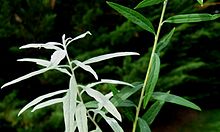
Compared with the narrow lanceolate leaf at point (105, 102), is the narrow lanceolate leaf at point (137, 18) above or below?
above

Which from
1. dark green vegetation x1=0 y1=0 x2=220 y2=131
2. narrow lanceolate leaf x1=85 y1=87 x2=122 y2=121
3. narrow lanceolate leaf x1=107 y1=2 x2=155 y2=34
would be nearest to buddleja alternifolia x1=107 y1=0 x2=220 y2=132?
narrow lanceolate leaf x1=107 y1=2 x2=155 y2=34

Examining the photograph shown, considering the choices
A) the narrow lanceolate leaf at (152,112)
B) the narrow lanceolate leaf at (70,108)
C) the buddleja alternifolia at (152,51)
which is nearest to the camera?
the narrow lanceolate leaf at (70,108)

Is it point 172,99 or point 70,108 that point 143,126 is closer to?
point 172,99

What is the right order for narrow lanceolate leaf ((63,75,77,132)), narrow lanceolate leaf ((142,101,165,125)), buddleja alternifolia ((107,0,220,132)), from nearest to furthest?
narrow lanceolate leaf ((63,75,77,132)) < buddleja alternifolia ((107,0,220,132)) < narrow lanceolate leaf ((142,101,165,125))

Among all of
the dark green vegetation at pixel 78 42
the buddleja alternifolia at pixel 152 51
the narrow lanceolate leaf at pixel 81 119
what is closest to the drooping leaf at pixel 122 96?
the buddleja alternifolia at pixel 152 51

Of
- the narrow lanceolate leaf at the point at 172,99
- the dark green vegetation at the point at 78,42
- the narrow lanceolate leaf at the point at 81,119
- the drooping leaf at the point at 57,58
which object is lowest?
the dark green vegetation at the point at 78,42

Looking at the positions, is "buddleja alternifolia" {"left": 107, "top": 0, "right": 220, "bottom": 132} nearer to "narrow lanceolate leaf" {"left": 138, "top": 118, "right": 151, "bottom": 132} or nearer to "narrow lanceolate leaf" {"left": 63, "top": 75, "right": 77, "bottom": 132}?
"narrow lanceolate leaf" {"left": 138, "top": 118, "right": 151, "bottom": 132}

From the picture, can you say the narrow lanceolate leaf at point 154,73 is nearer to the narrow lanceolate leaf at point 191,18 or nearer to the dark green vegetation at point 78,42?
the narrow lanceolate leaf at point 191,18

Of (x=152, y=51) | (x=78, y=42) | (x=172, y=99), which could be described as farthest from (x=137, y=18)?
(x=78, y=42)
